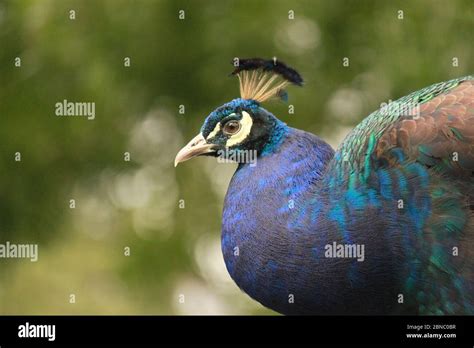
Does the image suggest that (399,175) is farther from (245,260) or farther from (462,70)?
(462,70)

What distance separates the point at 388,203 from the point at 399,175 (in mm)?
137

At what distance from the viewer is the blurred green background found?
351 inches

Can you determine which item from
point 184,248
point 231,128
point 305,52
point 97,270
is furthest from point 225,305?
point 231,128

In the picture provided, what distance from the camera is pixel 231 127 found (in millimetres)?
4383

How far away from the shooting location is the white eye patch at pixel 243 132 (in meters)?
4.35

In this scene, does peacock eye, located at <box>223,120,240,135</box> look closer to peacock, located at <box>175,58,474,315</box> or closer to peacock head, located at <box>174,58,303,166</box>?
peacock head, located at <box>174,58,303,166</box>

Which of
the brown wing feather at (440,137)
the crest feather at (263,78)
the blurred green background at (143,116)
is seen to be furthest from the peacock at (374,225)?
the blurred green background at (143,116)

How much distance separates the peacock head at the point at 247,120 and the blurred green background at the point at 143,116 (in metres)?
4.15

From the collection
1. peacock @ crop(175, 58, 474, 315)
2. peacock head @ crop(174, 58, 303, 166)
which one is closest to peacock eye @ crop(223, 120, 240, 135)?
peacock head @ crop(174, 58, 303, 166)

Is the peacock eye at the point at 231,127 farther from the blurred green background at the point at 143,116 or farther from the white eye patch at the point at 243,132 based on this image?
the blurred green background at the point at 143,116

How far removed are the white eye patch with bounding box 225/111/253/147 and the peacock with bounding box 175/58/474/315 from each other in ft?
0.90

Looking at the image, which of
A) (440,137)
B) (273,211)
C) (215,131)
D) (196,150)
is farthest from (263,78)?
(440,137)

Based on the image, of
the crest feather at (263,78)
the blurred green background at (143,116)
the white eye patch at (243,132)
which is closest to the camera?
the white eye patch at (243,132)
